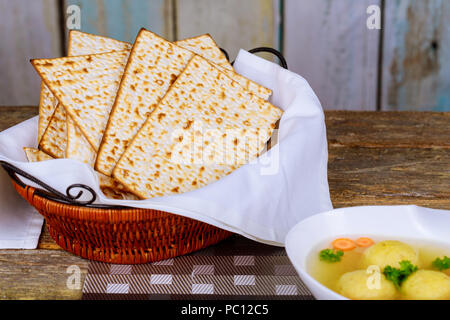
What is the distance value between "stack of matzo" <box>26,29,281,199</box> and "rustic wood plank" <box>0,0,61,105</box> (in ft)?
4.03

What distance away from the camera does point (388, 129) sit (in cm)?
164

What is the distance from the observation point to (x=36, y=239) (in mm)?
1072

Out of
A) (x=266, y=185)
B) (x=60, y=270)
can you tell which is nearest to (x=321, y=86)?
(x=266, y=185)

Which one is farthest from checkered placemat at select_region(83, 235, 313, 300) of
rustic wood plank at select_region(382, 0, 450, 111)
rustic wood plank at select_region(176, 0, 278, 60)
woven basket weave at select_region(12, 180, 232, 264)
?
rustic wood plank at select_region(382, 0, 450, 111)

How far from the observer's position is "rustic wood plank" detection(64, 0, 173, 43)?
240cm

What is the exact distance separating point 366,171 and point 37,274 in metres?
0.79

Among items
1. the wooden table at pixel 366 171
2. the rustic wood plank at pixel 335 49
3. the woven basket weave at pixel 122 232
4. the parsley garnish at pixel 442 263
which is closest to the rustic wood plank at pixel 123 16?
the rustic wood plank at pixel 335 49

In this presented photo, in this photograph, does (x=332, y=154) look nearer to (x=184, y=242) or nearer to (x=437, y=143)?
(x=437, y=143)

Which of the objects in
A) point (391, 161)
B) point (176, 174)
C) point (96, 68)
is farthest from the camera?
point (391, 161)

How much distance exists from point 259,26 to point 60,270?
1.71 metres

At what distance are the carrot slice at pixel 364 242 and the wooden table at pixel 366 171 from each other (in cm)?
31

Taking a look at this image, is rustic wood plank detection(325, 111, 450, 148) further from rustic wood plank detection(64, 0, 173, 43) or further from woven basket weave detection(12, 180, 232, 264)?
rustic wood plank detection(64, 0, 173, 43)

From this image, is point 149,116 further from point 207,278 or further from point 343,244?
point 343,244
